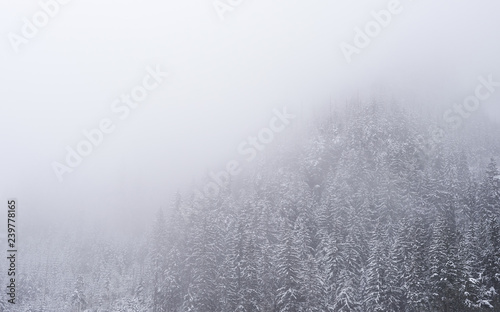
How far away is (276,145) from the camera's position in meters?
161

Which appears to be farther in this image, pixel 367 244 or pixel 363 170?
pixel 363 170

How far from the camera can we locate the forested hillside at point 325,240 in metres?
64.6

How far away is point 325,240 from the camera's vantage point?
8594 cm

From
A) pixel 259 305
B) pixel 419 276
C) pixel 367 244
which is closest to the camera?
pixel 419 276

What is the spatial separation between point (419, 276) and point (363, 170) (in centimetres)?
5665

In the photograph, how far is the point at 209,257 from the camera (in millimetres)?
78312

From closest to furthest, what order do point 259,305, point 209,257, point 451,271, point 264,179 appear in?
point 451,271
point 259,305
point 209,257
point 264,179

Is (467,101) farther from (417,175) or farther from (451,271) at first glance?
(451,271)

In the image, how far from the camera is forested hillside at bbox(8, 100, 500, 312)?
212ft

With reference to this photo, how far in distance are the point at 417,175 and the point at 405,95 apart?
78115mm

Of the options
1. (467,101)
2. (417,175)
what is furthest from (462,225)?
(467,101)

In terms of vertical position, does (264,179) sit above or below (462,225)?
above

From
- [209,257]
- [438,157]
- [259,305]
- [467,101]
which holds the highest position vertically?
[209,257]

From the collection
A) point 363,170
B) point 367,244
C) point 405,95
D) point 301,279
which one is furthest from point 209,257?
point 405,95
